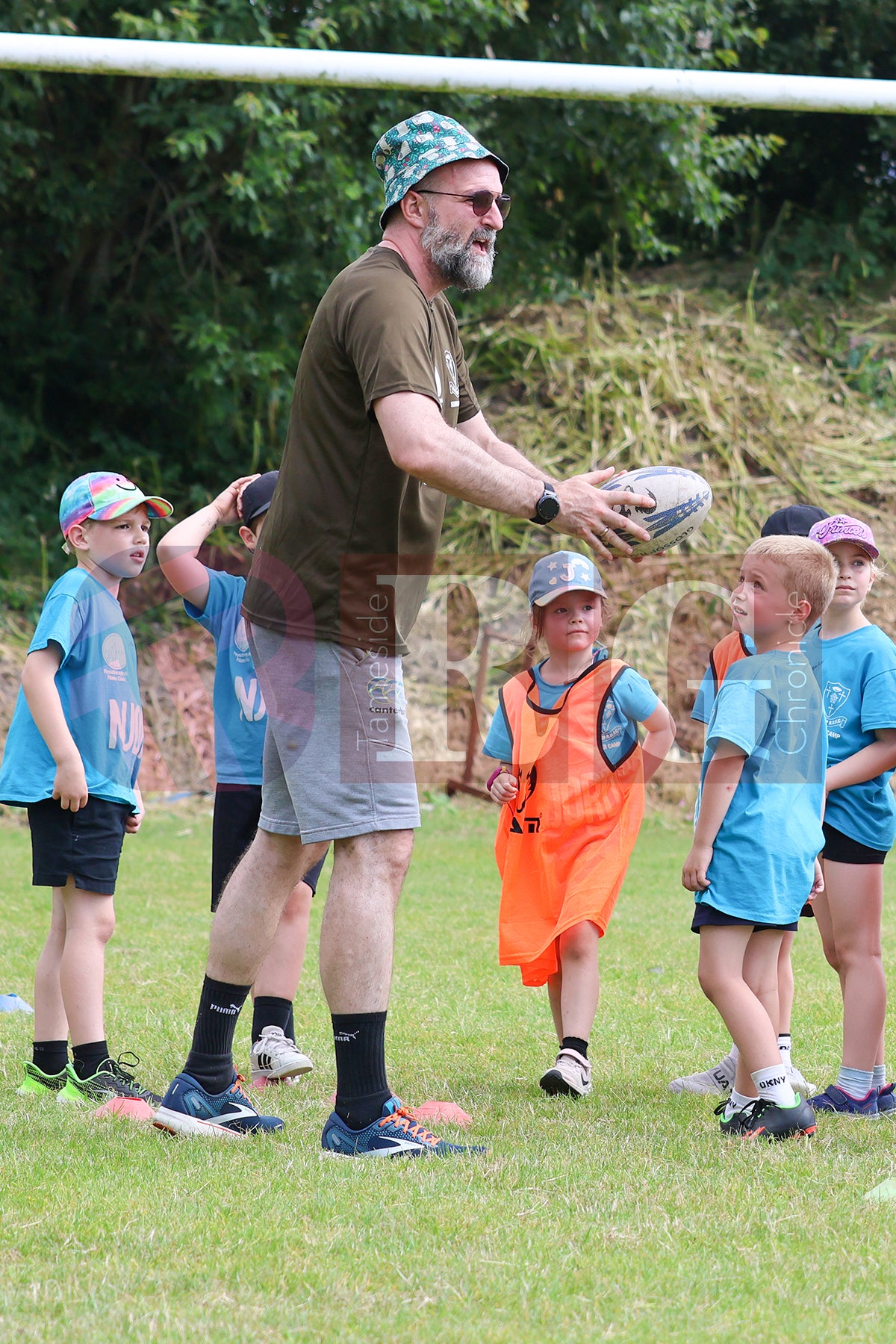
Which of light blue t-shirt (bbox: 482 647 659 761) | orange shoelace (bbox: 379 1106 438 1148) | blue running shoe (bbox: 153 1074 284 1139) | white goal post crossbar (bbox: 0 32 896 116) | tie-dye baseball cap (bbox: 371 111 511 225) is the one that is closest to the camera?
orange shoelace (bbox: 379 1106 438 1148)

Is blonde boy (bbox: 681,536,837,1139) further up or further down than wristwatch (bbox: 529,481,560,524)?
further down

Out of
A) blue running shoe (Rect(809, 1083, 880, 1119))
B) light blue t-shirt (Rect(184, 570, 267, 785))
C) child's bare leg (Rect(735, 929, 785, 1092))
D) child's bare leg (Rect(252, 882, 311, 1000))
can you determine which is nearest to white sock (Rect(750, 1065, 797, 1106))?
child's bare leg (Rect(735, 929, 785, 1092))

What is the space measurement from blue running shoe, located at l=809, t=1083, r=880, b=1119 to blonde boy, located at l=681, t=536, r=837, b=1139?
0.31 metres

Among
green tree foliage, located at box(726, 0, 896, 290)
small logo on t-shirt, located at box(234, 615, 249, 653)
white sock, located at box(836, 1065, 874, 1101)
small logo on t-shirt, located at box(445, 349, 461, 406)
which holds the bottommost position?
white sock, located at box(836, 1065, 874, 1101)

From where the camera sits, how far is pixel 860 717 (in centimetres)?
423

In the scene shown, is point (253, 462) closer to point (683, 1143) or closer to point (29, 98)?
point (29, 98)

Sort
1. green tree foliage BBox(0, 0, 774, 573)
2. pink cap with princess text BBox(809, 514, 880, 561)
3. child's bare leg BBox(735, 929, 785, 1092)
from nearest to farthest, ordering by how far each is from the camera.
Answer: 1. child's bare leg BBox(735, 929, 785, 1092)
2. pink cap with princess text BBox(809, 514, 880, 561)
3. green tree foliage BBox(0, 0, 774, 573)

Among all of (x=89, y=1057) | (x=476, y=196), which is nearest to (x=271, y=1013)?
(x=89, y=1057)

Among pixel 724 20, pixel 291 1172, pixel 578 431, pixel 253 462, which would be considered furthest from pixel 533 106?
pixel 291 1172

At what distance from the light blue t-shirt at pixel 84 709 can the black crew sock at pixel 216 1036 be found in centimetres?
82

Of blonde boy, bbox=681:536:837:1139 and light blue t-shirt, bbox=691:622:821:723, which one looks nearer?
blonde boy, bbox=681:536:837:1139

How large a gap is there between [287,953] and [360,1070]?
1.11 meters

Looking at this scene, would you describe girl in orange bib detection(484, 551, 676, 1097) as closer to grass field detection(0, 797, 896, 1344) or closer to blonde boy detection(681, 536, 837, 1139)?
grass field detection(0, 797, 896, 1344)

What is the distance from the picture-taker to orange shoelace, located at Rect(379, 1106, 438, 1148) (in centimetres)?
347
